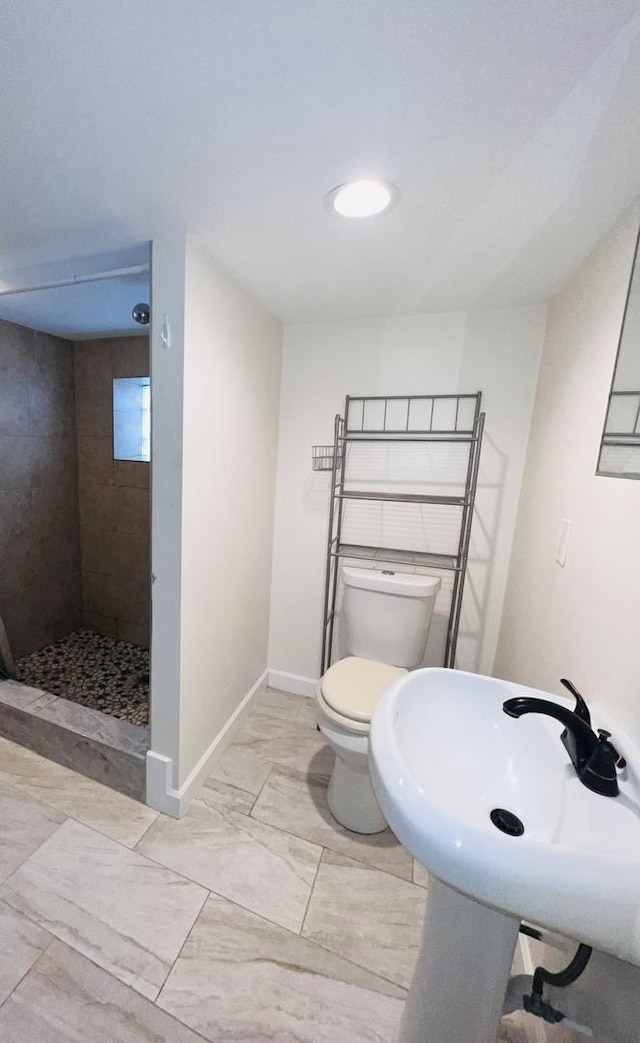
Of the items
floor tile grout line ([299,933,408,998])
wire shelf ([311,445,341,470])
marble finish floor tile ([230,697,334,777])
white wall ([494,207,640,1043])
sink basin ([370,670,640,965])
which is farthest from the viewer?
wire shelf ([311,445,341,470])

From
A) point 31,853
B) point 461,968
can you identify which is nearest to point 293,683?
point 31,853

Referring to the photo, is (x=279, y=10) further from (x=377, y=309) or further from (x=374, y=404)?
(x=374, y=404)

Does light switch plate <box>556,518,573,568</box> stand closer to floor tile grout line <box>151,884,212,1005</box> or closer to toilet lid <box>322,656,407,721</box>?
toilet lid <box>322,656,407,721</box>

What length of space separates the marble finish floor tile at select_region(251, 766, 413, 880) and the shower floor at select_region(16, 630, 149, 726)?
2.32ft

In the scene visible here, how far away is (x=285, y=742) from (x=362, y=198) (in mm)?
2094

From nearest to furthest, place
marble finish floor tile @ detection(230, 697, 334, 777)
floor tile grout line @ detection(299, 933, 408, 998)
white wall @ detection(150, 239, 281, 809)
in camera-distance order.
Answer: floor tile grout line @ detection(299, 933, 408, 998)
white wall @ detection(150, 239, 281, 809)
marble finish floor tile @ detection(230, 697, 334, 777)

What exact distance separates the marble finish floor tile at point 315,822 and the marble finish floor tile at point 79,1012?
1.80 ft

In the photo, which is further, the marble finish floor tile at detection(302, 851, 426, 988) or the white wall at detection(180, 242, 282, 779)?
the white wall at detection(180, 242, 282, 779)

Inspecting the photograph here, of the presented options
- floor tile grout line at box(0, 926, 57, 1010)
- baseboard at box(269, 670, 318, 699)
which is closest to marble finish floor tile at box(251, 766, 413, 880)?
baseboard at box(269, 670, 318, 699)

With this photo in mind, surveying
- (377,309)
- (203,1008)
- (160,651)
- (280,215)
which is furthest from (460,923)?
(377,309)

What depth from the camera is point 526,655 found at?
1.33m

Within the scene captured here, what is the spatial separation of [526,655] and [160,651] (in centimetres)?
130

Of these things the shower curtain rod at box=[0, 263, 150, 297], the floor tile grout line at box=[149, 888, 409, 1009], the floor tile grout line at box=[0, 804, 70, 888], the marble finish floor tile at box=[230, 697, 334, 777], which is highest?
the shower curtain rod at box=[0, 263, 150, 297]

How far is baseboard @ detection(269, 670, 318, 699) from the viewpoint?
84.7 inches
